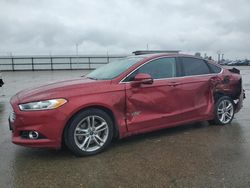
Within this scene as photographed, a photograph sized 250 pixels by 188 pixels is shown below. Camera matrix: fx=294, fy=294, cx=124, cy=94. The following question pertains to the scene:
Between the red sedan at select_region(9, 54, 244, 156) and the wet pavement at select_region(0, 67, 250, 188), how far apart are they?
0.27 meters

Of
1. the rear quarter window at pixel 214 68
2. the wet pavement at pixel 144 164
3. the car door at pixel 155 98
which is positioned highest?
the rear quarter window at pixel 214 68

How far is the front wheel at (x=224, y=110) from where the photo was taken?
6012 mm

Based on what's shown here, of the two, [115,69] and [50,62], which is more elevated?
[115,69]

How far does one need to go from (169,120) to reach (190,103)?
60 centimetres

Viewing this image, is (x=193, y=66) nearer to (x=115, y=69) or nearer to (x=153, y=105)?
(x=153, y=105)

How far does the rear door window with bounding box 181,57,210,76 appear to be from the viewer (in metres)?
5.59

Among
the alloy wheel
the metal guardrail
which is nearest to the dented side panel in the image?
the alloy wheel

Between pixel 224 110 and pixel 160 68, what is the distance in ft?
6.07

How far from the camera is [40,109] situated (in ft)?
13.4

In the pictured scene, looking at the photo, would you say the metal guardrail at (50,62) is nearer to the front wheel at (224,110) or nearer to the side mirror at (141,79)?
the front wheel at (224,110)

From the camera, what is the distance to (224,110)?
614 centimetres

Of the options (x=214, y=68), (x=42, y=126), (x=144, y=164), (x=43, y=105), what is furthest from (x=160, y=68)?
(x=42, y=126)

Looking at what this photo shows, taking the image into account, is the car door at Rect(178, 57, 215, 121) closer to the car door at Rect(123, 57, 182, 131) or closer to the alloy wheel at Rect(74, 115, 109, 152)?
the car door at Rect(123, 57, 182, 131)

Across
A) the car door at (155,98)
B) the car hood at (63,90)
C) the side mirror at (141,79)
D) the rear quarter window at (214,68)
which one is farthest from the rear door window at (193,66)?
the car hood at (63,90)
